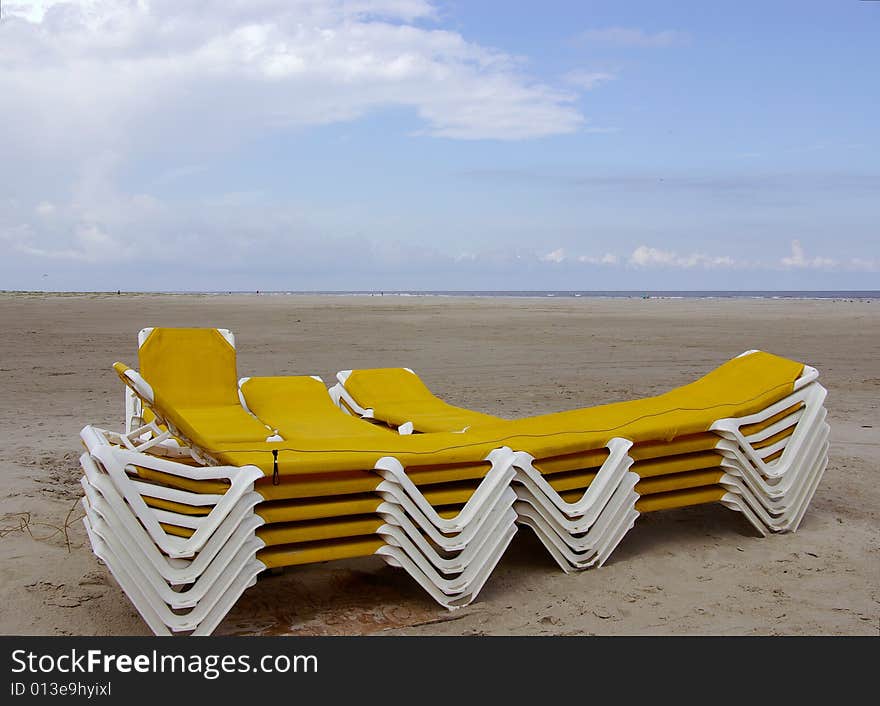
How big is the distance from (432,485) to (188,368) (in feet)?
12.7

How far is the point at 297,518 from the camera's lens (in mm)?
4039

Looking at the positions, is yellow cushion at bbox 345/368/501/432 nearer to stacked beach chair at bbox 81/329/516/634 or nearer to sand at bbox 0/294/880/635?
sand at bbox 0/294/880/635

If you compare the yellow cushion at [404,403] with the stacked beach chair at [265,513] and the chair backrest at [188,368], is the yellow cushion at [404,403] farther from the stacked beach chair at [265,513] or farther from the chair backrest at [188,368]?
the stacked beach chair at [265,513]

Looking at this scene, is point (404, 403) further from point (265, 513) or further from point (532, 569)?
A: point (265, 513)

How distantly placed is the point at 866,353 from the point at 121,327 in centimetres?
1798

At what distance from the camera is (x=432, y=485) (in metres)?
4.45

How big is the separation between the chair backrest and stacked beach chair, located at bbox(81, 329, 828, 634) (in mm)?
1184

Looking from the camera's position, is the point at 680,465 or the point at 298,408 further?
the point at 298,408

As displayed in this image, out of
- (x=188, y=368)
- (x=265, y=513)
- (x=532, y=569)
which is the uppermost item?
(x=188, y=368)

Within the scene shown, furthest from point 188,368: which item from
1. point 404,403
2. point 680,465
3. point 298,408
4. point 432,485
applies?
point 680,465

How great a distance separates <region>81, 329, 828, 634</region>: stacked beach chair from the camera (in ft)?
12.2

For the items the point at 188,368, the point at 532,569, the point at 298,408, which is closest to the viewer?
the point at 532,569

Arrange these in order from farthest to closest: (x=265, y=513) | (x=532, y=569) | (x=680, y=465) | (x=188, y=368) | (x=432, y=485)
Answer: (x=188, y=368)
(x=680, y=465)
(x=532, y=569)
(x=432, y=485)
(x=265, y=513)

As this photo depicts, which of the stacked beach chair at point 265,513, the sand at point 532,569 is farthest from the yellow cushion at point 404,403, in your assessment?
the stacked beach chair at point 265,513
